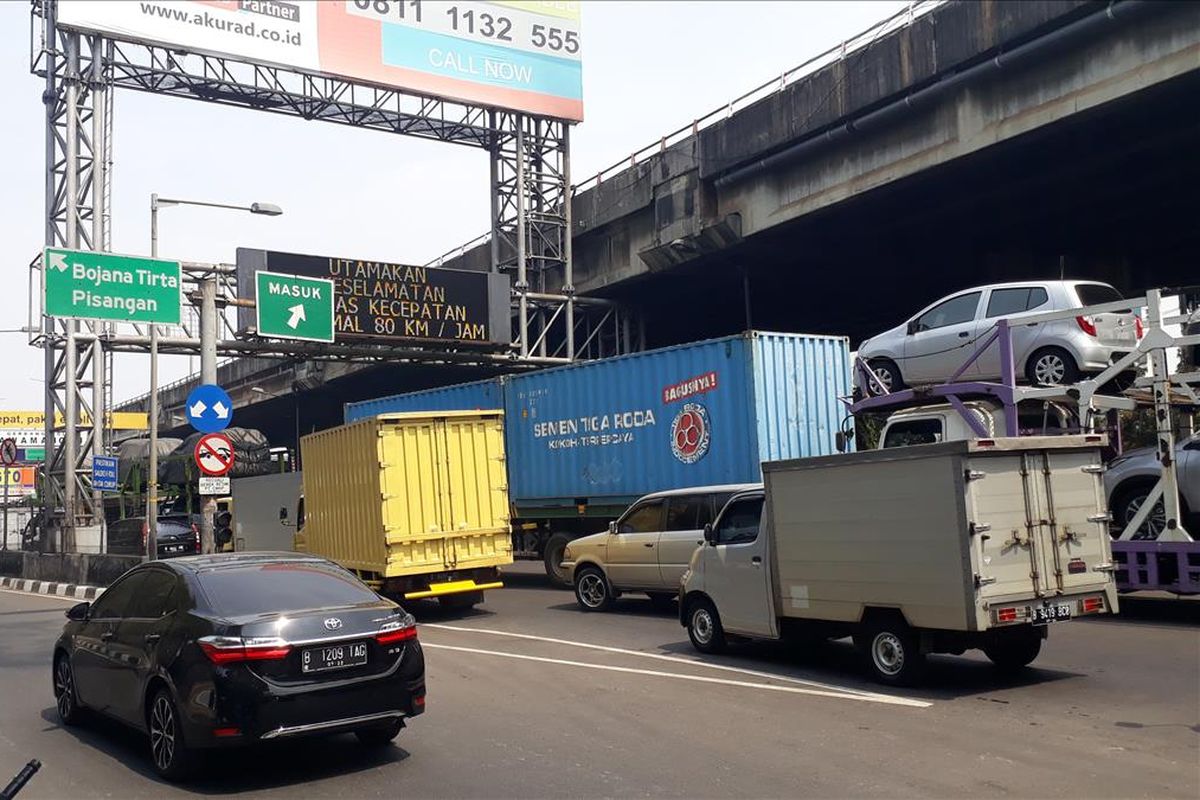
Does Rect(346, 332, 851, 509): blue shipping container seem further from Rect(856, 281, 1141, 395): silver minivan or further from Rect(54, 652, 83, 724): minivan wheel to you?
Rect(54, 652, 83, 724): minivan wheel

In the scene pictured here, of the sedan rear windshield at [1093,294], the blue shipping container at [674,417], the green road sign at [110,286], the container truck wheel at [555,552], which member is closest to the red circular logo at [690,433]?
the blue shipping container at [674,417]

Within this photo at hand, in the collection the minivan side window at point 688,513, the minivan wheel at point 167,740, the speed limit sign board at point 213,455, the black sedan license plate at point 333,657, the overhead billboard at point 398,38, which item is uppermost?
the overhead billboard at point 398,38

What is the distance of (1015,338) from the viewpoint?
532 inches

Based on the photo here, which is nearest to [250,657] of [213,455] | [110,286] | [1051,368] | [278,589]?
[278,589]

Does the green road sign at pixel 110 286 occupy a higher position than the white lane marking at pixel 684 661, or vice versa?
the green road sign at pixel 110 286

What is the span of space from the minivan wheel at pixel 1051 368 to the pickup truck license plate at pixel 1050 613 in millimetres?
4874

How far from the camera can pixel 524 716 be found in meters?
8.29

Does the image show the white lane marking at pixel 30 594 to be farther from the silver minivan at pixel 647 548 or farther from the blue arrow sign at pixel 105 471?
the silver minivan at pixel 647 548

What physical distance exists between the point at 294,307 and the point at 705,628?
693 inches

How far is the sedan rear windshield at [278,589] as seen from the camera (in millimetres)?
6688

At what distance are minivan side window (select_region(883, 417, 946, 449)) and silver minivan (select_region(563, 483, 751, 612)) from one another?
6.40ft

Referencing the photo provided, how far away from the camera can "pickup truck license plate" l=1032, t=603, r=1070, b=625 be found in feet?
28.1

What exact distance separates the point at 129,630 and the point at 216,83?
2424cm

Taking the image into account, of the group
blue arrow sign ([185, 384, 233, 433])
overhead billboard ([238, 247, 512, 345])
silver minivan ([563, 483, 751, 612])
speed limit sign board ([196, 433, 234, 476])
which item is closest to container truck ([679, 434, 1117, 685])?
silver minivan ([563, 483, 751, 612])
